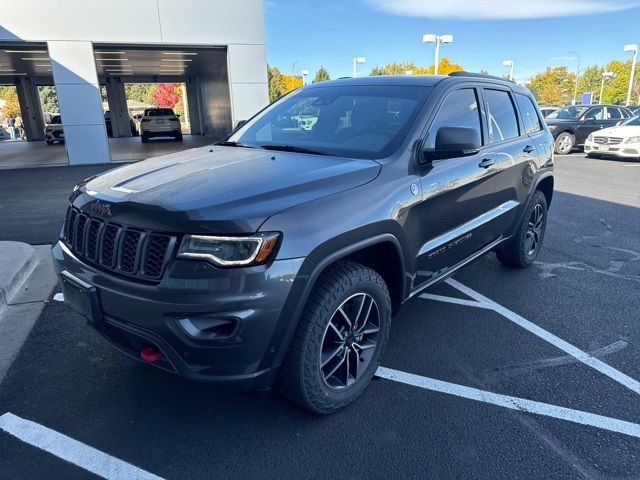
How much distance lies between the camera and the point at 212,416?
2709 millimetres

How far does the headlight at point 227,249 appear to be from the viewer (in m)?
2.10

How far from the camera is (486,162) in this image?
376 centimetres

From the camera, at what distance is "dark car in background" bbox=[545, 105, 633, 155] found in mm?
16703

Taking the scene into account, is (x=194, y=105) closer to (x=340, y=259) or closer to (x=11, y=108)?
(x=340, y=259)

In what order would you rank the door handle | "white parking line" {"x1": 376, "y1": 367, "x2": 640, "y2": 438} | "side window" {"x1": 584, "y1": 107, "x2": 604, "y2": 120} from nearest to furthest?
"white parking line" {"x1": 376, "y1": 367, "x2": 640, "y2": 438} < the door handle < "side window" {"x1": 584, "y1": 107, "x2": 604, "y2": 120}

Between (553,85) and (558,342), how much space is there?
8030 cm

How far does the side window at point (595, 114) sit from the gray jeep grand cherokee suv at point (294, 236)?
15.6 metres

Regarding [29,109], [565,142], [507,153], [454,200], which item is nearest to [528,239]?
[507,153]

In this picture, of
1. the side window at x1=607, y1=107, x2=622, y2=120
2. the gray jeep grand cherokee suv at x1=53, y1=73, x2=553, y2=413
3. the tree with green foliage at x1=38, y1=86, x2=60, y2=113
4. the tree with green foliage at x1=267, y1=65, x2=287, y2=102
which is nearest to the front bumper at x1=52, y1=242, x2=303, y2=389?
the gray jeep grand cherokee suv at x1=53, y1=73, x2=553, y2=413

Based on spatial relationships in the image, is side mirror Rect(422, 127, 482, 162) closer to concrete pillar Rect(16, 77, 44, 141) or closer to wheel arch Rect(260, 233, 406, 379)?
wheel arch Rect(260, 233, 406, 379)

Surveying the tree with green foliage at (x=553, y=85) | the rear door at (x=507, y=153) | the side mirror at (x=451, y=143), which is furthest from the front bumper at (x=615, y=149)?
the tree with green foliage at (x=553, y=85)

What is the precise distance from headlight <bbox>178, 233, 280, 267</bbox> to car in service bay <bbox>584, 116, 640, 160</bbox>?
15.6 metres

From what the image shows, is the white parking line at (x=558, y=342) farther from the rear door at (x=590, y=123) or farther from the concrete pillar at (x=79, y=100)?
the rear door at (x=590, y=123)

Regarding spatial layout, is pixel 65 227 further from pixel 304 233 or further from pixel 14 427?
pixel 304 233
